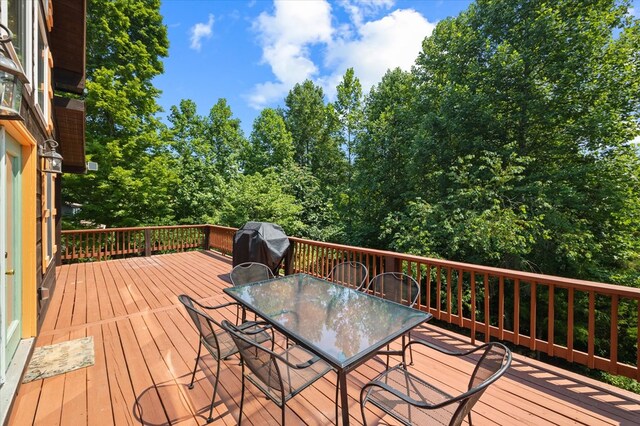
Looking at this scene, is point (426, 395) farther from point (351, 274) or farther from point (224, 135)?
point (224, 135)

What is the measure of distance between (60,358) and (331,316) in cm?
264

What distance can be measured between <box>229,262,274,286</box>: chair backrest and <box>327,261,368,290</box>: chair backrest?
938 mm

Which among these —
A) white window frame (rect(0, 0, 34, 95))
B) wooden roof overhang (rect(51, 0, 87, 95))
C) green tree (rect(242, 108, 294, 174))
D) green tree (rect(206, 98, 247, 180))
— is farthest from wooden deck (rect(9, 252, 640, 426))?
green tree (rect(242, 108, 294, 174))

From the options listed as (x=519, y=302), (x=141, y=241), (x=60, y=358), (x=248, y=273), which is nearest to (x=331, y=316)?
(x=248, y=273)

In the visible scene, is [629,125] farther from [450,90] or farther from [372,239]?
[372,239]

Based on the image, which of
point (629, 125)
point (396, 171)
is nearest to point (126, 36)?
point (396, 171)

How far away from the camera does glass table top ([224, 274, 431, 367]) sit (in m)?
1.63

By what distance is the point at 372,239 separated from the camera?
38.5 ft

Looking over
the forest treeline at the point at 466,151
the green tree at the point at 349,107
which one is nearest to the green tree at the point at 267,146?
the forest treeline at the point at 466,151

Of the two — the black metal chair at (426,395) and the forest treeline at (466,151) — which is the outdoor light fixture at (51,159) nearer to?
the black metal chair at (426,395)

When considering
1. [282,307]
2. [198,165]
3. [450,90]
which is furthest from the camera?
[198,165]

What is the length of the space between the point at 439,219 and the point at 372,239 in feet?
11.7

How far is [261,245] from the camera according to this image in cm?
458

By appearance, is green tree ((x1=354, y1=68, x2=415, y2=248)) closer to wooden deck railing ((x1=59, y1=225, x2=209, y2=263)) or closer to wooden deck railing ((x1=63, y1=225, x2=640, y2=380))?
wooden deck railing ((x1=63, y1=225, x2=640, y2=380))
